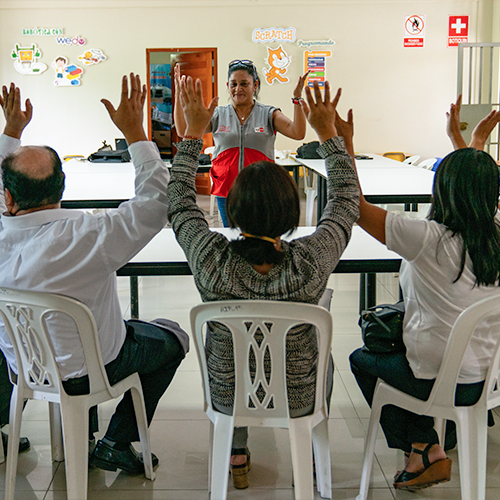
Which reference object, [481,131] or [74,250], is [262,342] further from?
[481,131]

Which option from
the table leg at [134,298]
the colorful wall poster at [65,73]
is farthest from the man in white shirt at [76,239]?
the colorful wall poster at [65,73]

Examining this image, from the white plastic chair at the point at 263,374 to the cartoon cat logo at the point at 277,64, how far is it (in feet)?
24.8

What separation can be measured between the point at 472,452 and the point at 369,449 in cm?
31

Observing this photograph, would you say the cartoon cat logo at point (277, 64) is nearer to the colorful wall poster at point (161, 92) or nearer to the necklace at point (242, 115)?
the colorful wall poster at point (161, 92)

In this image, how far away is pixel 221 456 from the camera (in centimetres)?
154

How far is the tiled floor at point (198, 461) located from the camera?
1.89 metres

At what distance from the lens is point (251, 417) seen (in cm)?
155

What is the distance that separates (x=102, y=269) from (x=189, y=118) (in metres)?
0.50

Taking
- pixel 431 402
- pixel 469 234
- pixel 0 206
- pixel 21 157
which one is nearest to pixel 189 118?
pixel 21 157

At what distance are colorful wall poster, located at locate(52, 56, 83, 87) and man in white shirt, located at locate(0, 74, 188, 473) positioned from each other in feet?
24.5

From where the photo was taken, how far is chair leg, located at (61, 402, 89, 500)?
1.65 meters

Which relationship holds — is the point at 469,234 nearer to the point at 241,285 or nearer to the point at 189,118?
the point at 241,285

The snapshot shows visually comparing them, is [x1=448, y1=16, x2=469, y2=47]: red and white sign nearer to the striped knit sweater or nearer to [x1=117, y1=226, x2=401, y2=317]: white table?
[x1=117, y1=226, x2=401, y2=317]: white table

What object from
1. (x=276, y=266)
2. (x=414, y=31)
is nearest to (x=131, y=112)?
(x=276, y=266)
